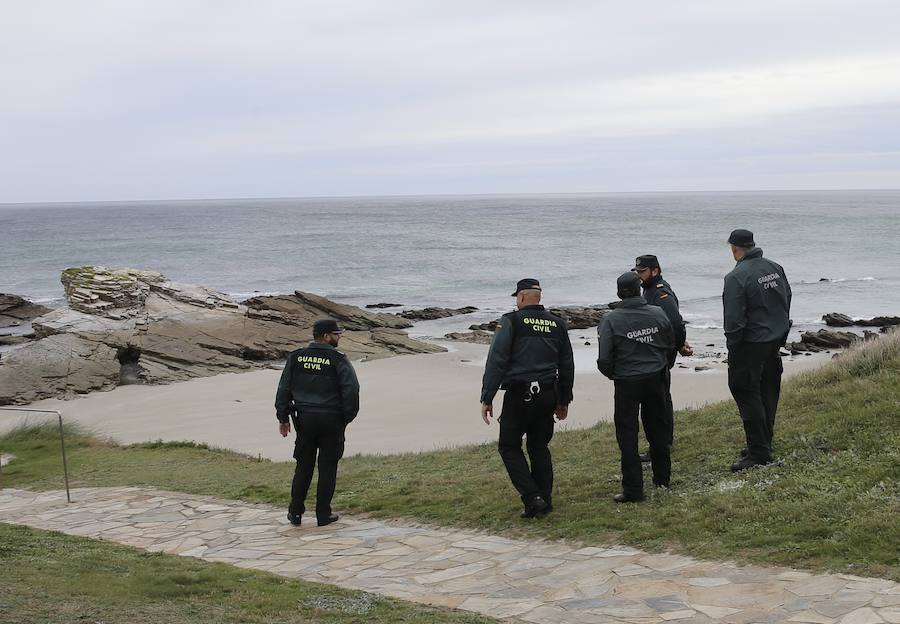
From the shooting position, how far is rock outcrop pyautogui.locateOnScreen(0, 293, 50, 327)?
40.9 metres

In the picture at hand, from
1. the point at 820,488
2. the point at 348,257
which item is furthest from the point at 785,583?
the point at 348,257

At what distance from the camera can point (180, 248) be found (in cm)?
9056

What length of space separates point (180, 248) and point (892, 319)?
235ft

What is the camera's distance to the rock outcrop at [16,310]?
4091 centimetres

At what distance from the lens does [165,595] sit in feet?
19.3

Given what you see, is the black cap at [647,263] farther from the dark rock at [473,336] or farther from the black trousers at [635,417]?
the dark rock at [473,336]

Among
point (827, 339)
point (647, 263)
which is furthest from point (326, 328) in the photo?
point (827, 339)

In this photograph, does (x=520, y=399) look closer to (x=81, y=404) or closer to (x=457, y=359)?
(x=81, y=404)

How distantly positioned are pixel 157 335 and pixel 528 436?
22.7m

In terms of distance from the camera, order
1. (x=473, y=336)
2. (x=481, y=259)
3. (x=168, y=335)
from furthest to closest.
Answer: (x=481, y=259)
(x=473, y=336)
(x=168, y=335)

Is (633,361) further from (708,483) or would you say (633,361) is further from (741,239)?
(741,239)

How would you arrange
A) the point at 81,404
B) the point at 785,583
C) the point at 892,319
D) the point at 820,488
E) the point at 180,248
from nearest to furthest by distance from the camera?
1. the point at 785,583
2. the point at 820,488
3. the point at 81,404
4. the point at 892,319
5. the point at 180,248

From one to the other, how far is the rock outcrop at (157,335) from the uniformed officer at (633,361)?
2002cm

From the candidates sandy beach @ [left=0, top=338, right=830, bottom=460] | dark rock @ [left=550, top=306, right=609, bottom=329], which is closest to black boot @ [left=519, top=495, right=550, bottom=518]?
sandy beach @ [left=0, top=338, right=830, bottom=460]
